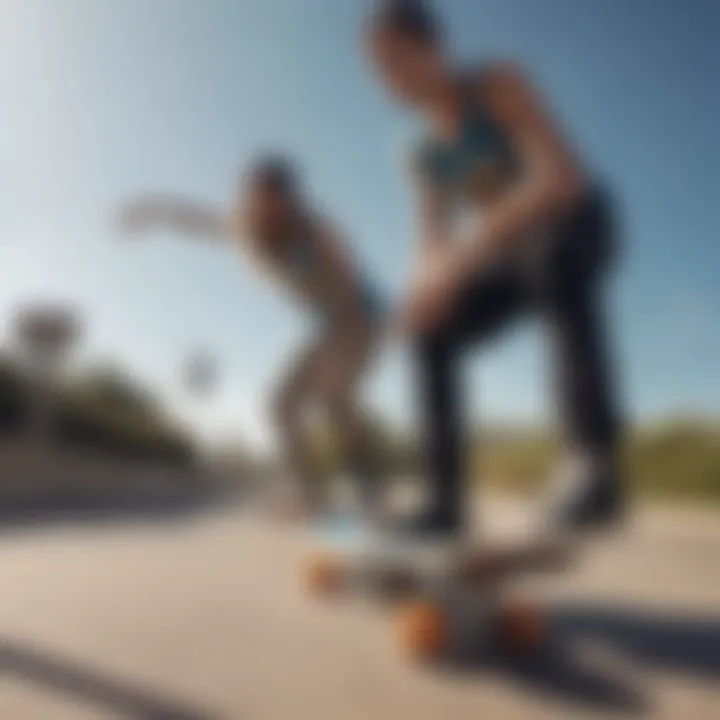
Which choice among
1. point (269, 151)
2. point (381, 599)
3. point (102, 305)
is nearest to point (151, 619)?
point (381, 599)

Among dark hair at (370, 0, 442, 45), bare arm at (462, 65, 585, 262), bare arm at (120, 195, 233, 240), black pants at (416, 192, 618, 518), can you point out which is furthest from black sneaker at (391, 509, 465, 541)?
dark hair at (370, 0, 442, 45)

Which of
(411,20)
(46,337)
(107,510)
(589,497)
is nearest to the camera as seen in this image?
(589,497)

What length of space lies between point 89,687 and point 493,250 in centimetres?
66

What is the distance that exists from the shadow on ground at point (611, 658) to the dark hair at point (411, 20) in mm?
759

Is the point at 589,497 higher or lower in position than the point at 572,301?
lower

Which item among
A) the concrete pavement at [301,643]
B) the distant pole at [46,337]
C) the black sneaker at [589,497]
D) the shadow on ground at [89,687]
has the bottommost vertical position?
the shadow on ground at [89,687]

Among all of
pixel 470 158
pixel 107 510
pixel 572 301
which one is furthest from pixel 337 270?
pixel 107 510

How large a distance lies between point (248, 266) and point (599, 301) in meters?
0.45

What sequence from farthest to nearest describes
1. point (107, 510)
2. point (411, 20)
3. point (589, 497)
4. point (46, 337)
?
point (107, 510)
point (46, 337)
point (411, 20)
point (589, 497)

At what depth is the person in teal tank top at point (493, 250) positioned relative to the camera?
800mm

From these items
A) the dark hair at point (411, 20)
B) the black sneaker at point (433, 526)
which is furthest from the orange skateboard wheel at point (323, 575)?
the dark hair at point (411, 20)

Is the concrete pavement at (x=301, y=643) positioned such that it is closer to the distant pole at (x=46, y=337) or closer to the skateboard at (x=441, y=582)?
the skateboard at (x=441, y=582)

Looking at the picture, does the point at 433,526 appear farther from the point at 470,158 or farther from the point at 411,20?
the point at 411,20

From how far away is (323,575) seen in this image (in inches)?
42.3
